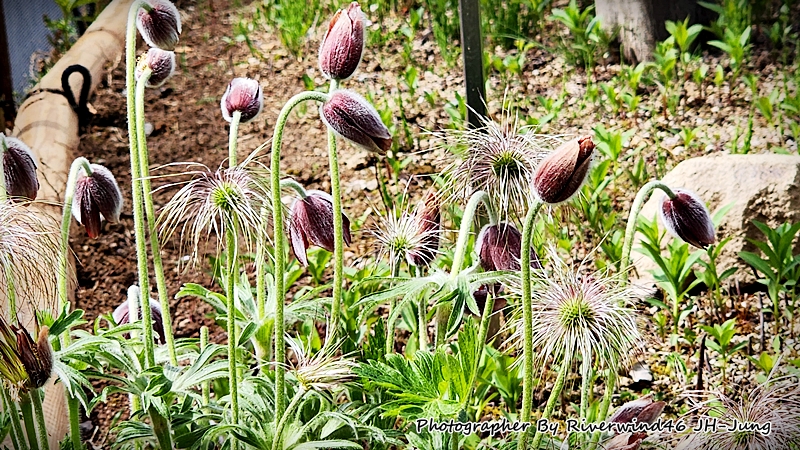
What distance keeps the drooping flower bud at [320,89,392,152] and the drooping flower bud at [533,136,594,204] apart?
0.28 meters

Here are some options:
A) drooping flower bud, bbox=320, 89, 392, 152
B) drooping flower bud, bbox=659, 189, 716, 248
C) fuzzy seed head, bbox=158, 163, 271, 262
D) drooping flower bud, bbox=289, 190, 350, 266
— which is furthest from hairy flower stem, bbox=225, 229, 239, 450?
drooping flower bud, bbox=659, 189, 716, 248

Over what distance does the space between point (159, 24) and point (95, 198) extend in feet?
1.20

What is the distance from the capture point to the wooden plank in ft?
7.06

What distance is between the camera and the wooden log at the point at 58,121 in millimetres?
2395

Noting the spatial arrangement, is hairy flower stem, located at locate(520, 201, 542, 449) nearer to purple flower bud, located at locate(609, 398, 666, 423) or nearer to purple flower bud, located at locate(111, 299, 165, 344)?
purple flower bud, located at locate(609, 398, 666, 423)

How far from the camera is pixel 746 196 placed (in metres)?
Answer: 2.69

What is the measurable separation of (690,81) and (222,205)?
9.05ft

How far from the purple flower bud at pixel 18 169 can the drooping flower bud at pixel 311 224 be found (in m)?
0.50

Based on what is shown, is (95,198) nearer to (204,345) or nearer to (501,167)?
(204,345)

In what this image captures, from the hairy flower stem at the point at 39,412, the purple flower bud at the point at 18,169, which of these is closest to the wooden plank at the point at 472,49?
the purple flower bud at the point at 18,169

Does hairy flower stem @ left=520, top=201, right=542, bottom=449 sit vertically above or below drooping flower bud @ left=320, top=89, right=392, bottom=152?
below

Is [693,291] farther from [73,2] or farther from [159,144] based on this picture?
[73,2]

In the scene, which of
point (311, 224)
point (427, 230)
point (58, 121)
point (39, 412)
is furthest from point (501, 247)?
point (58, 121)

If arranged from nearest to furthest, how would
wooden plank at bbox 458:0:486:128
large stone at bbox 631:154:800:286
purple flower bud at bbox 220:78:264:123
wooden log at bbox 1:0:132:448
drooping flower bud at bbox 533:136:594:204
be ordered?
drooping flower bud at bbox 533:136:594:204 → purple flower bud at bbox 220:78:264:123 → wooden plank at bbox 458:0:486:128 → wooden log at bbox 1:0:132:448 → large stone at bbox 631:154:800:286
